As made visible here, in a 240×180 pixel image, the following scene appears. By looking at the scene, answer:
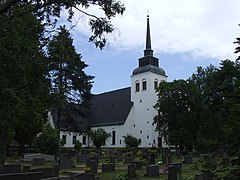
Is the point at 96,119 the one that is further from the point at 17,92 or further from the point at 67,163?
the point at 17,92

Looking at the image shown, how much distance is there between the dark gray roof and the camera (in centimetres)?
6148

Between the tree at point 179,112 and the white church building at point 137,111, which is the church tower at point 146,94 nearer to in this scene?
the white church building at point 137,111

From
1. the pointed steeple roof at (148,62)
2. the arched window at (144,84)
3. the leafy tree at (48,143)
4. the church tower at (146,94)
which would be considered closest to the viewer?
the leafy tree at (48,143)

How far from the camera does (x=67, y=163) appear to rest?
19.9 m

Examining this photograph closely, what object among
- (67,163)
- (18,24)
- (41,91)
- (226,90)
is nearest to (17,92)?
(41,91)

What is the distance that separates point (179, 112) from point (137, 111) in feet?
67.8

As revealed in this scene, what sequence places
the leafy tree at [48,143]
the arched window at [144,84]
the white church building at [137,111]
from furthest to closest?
the arched window at [144,84], the white church building at [137,111], the leafy tree at [48,143]

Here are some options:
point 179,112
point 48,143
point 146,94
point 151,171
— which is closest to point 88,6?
point 151,171

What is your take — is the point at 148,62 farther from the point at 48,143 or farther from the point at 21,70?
the point at 21,70

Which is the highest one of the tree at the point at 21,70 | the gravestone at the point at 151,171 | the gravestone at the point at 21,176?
the tree at the point at 21,70

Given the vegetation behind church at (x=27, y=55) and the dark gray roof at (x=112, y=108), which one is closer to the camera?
the vegetation behind church at (x=27, y=55)

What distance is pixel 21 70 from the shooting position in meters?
8.09

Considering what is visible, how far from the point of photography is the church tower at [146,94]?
188ft

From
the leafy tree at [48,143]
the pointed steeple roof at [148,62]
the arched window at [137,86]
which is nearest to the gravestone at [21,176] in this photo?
the leafy tree at [48,143]
